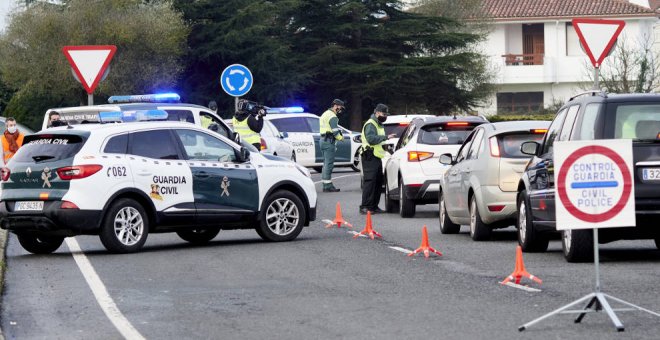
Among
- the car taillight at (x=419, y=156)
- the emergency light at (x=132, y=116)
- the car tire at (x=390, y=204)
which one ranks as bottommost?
the car tire at (x=390, y=204)

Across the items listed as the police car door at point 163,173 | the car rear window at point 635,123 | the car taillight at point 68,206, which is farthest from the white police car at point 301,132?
the car rear window at point 635,123

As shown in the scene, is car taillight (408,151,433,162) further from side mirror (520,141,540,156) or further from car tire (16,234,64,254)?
car tire (16,234,64,254)

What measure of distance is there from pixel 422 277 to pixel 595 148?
3676mm

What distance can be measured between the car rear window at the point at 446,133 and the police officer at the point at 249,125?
16.0 ft

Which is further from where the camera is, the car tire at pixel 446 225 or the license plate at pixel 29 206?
the car tire at pixel 446 225

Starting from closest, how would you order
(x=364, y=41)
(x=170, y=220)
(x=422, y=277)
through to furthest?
(x=422, y=277)
(x=170, y=220)
(x=364, y=41)

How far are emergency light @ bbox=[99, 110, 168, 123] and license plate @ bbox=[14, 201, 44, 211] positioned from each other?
222 inches

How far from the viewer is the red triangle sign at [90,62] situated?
854 inches

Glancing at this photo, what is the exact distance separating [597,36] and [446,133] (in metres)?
4.66

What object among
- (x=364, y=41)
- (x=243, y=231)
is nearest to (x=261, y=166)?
(x=243, y=231)

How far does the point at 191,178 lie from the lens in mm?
17469

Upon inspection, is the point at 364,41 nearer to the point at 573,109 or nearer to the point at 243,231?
the point at 243,231

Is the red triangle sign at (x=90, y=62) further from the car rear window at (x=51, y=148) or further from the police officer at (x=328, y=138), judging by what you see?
the police officer at (x=328, y=138)

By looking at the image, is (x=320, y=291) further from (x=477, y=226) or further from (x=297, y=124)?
(x=297, y=124)
